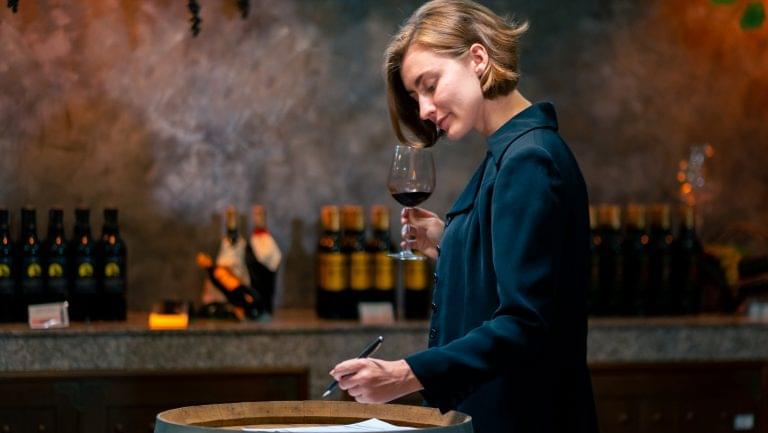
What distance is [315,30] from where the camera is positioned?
442 cm

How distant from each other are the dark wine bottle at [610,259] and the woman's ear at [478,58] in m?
2.48

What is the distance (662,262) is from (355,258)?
1074mm

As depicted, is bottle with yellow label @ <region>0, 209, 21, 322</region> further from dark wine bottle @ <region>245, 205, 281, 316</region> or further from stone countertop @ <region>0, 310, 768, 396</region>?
dark wine bottle @ <region>245, 205, 281, 316</region>

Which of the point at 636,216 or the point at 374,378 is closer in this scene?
the point at 374,378

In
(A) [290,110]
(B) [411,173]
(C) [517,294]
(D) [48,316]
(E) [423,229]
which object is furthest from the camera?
(A) [290,110]

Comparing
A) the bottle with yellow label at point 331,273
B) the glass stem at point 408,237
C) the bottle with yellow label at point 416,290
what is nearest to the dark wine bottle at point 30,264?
the bottle with yellow label at point 331,273

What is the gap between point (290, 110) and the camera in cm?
441

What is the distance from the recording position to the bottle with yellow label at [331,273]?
162 inches

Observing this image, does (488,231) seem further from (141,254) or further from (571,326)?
(141,254)

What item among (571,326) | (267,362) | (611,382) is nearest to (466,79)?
(571,326)

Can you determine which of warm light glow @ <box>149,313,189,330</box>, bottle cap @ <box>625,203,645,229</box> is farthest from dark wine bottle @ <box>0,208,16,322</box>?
bottle cap @ <box>625,203,645,229</box>

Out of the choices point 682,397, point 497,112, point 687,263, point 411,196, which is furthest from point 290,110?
point 497,112

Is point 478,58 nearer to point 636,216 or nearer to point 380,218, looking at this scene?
point 380,218

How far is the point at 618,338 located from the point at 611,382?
14 centimetres
